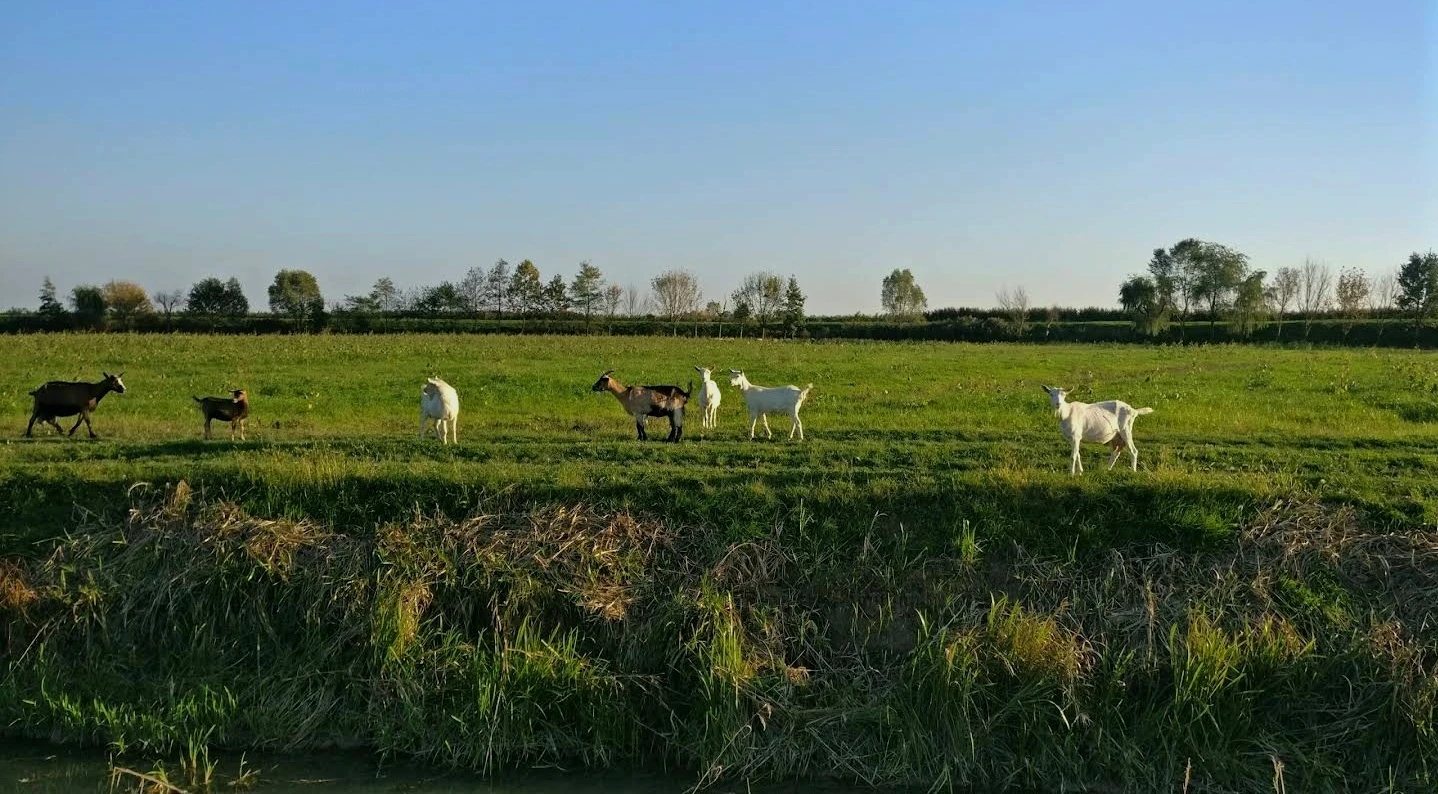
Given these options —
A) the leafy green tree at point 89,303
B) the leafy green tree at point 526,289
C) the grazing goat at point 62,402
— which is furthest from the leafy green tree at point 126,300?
the grazing goat at point 62,402

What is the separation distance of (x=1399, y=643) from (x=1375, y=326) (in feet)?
231

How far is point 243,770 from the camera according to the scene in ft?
32.2

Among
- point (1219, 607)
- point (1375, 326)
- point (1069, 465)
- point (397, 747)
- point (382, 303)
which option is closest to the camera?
point (397, 747)

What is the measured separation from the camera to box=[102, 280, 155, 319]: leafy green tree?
8295 centimetres

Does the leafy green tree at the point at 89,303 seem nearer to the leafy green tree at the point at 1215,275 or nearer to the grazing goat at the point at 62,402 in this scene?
the grazing goat at the point at 62,402

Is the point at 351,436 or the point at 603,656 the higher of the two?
the point at 351,436

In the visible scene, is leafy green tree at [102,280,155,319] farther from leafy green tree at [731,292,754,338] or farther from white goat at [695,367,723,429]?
white goat at [695,367,723,429]

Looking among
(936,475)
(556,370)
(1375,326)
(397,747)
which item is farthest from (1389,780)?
(1375,326)

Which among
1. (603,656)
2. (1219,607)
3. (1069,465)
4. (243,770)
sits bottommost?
(243,770)

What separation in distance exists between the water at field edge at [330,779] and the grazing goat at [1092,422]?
7788mm

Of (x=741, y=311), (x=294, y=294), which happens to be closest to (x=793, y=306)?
(x=741, y=311)

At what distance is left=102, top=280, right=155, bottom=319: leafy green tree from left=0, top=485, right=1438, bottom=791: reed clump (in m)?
81.1

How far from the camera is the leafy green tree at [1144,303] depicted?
255ft

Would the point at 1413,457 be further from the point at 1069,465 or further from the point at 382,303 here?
the point at 382,303
